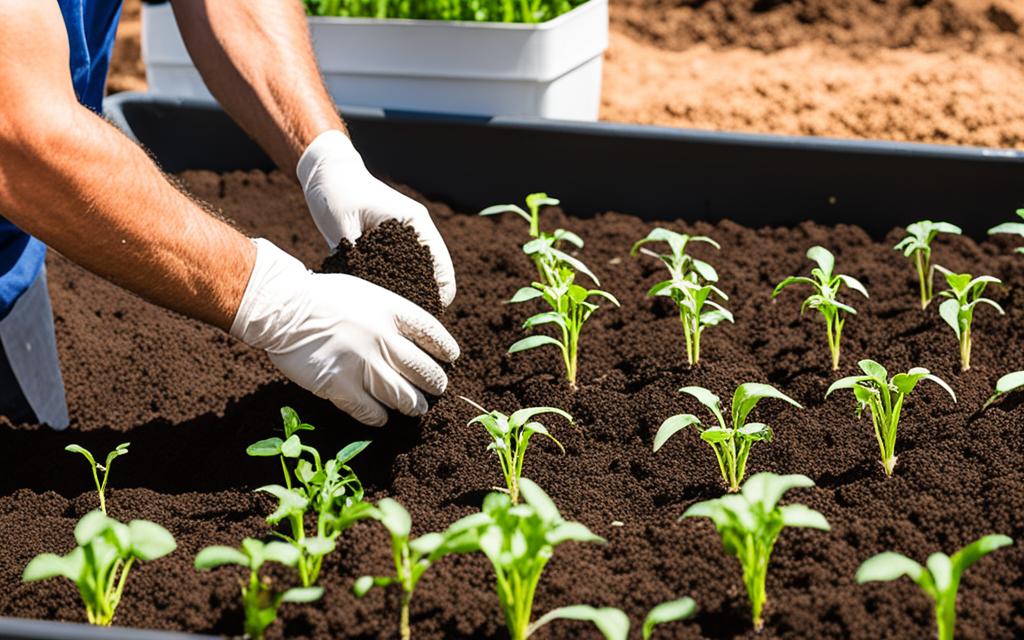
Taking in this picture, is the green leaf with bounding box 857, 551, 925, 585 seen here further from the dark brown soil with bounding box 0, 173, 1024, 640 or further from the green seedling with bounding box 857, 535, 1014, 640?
the dark brown soil with bounding box 0, 173, 1024, 640

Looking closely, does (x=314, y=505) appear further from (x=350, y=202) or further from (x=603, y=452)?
(x=350, y=202)

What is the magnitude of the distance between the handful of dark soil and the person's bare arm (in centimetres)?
23

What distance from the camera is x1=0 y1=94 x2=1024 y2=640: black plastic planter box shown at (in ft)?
8.26

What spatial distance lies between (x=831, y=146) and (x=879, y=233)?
24 cm

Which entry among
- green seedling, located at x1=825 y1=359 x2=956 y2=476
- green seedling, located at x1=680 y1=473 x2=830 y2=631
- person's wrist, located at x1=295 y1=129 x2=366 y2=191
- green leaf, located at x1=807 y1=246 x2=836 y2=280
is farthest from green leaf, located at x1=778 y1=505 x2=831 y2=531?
person's wrist, located at x1=295 y1=129 x2=366 y2=191

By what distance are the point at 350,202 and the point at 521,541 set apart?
1213 mm

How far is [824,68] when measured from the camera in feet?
12.4

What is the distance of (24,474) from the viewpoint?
6.66 ft

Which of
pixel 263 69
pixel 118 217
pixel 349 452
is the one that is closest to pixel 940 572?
pixel 349 452

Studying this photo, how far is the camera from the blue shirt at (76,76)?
230 cm

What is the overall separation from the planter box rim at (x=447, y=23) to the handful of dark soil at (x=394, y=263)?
0.99 m

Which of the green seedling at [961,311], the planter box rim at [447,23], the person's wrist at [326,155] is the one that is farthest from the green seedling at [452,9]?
the green seedling at [961,311]

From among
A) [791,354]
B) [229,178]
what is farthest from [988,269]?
[229,178]

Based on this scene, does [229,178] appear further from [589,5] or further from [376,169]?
[589,5]
